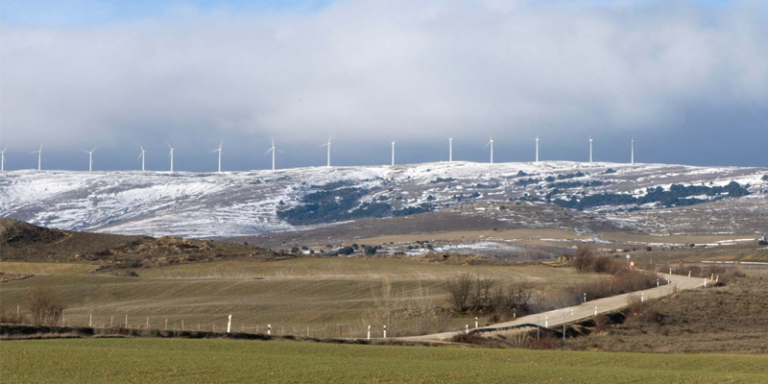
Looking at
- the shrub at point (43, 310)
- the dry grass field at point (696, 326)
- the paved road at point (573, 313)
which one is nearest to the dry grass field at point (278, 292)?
the shrub at point (43, 310)

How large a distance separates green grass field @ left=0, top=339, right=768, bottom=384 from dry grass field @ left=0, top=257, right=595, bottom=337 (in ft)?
48.6

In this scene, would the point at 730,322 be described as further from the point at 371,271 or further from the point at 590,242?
the point at 590,242

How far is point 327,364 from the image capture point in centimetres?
3512

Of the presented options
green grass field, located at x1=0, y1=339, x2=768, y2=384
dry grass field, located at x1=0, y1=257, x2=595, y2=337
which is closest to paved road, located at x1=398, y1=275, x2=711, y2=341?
dry grass field, located at x1=0, y1=257, x2=595, y2=337

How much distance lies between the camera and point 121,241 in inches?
4412

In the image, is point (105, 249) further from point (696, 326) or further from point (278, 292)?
point (696, 326)

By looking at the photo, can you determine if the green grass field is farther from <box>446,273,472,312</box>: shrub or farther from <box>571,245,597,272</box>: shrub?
<box>571,245,597,272</box>: shrub

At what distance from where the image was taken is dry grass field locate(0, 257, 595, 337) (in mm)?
63847

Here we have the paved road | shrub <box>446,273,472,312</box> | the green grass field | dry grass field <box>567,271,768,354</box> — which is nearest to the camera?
the green grass field

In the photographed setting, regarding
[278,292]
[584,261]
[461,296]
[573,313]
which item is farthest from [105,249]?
[573,313]

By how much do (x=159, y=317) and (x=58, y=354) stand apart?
31.9 meters

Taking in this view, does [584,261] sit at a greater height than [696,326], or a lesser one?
greater

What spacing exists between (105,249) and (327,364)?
78.7m

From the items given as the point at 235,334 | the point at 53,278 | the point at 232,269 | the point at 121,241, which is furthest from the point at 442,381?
the point at 121,241
